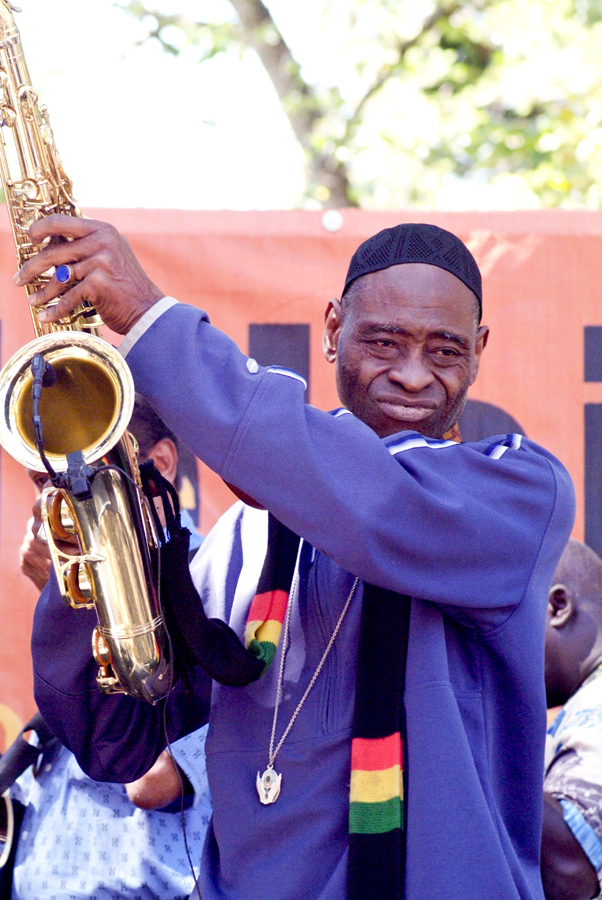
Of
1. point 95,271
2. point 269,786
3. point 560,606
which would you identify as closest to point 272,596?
point 269,786

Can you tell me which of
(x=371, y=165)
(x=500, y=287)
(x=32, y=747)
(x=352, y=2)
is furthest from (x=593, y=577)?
(x=352, y=2)

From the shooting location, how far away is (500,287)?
3.75m

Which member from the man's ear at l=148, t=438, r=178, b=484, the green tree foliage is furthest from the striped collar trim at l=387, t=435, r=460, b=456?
the green tree foliage

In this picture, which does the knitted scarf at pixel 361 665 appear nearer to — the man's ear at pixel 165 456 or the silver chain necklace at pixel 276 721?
the silver chain necklace at pixel 276 721

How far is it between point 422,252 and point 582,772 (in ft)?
5.08

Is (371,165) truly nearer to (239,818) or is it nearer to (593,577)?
(593,577)

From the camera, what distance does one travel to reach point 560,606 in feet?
11.1

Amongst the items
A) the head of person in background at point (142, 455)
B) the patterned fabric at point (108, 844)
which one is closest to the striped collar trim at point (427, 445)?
the patterned fabric at point (108, 844)

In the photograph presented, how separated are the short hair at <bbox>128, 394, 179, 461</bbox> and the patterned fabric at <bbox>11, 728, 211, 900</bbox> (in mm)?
1023

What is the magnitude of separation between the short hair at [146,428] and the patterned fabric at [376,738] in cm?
157

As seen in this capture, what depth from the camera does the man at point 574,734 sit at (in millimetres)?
2617

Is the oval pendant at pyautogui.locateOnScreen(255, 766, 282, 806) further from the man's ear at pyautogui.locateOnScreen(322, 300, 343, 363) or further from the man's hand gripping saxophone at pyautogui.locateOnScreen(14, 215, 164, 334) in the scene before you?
the man's ear at pyautogui.locateOnScreen(322, 300, 343, 363)

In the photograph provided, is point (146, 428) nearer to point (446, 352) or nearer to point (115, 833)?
point (115, 833)

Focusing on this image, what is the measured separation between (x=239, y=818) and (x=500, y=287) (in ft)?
8.22
